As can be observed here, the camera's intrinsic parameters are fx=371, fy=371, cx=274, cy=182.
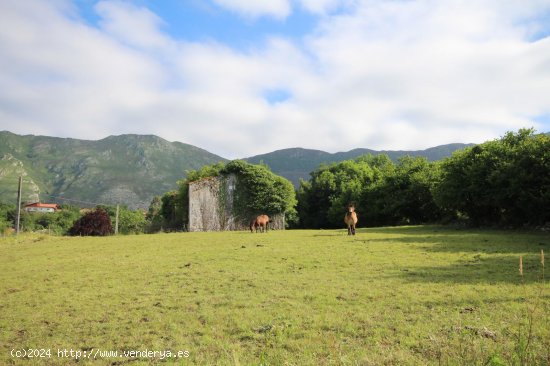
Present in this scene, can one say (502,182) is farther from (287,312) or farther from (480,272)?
(287,312)

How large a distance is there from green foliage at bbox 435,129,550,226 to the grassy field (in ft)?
36.2

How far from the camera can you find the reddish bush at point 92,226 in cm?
3309

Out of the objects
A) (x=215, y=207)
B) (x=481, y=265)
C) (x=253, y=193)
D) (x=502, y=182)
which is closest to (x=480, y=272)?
(x=481, y=265)

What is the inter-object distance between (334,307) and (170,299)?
3.32 meters

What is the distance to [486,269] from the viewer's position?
30.6 ft

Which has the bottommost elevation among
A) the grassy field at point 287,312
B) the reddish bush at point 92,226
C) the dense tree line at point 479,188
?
the grassy field at point 287,312

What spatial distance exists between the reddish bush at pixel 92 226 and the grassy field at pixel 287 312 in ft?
73.9

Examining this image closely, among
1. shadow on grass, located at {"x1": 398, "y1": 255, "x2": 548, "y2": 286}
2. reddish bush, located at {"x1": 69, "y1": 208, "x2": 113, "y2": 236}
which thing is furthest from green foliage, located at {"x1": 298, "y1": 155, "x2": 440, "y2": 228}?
reddish bush, located at {"x1": 69, "y1": 208, "x2": 113, "y2": 236}

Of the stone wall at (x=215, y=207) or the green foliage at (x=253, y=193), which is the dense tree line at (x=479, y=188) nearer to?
the green foliage at (x=253, y=193)

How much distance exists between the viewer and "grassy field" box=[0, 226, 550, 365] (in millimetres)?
4652

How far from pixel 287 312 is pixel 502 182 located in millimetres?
20934

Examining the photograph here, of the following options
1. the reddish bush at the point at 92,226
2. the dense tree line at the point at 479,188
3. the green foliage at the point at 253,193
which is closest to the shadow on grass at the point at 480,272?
the dense tree line at the point at 479,188

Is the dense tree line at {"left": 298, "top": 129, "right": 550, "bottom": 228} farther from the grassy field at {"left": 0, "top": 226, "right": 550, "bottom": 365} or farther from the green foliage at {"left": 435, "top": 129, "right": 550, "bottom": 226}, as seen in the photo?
the grassy field at {"left": 0, "top": 226, "right": 550, "bottom": 365}

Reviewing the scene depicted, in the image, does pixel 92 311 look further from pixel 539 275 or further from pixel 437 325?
pixel 539 275
